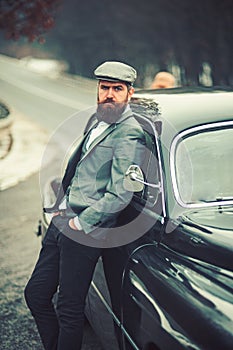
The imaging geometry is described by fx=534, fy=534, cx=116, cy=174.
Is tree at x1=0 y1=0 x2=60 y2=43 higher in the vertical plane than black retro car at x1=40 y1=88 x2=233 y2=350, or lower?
higher

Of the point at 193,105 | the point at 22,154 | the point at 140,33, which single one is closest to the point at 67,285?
the point at 193,105

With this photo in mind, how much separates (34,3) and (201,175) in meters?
14.8

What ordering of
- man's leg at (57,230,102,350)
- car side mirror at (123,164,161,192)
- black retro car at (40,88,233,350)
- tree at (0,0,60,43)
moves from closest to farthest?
black retro car at (40,88,233,350)
car side mirror at (123,164,161,192)
man's leg at (57,230,102,350)
tree at (0,0,60,43)

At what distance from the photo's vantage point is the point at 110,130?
9.54ft

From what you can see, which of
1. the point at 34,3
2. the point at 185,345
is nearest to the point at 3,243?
the point at 185,345

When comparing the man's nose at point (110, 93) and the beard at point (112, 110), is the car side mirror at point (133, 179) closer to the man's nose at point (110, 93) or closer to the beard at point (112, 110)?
the beard at point (112, 110)

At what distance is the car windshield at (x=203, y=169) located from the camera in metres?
2.78

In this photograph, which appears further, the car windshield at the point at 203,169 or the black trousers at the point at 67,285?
the black trousers at the point at 67,285

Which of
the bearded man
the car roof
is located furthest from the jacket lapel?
the car roof

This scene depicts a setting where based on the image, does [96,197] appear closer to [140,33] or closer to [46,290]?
[46,290]

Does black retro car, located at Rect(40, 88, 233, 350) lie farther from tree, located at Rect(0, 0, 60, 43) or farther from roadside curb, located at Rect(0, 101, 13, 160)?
tree, located at Rect(0, 0, 60, 43)

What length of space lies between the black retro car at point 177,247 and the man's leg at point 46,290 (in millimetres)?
277

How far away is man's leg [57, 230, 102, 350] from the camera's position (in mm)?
2885

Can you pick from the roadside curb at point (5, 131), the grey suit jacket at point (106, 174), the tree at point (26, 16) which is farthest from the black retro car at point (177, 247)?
the tree at point (26, 16)
